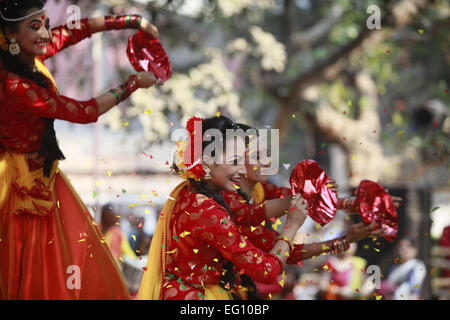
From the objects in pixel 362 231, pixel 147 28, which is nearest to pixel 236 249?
pixel 362 231

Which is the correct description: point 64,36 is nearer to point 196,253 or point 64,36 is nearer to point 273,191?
point 196,253

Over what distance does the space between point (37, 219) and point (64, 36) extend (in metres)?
0.90

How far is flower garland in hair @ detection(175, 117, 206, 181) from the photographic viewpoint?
2.56 meters

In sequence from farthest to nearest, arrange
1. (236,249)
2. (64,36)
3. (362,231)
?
(362,231), (64,36), (236,249)

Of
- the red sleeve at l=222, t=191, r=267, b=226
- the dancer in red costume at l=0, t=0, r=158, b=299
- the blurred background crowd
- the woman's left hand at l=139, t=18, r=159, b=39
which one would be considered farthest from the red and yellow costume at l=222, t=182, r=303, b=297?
the blurred background crowd

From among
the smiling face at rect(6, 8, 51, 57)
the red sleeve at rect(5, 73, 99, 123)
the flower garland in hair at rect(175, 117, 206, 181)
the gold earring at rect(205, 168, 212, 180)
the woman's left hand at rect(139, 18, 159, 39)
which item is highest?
the woman's left hand at rect(139, 18, 159, 39)

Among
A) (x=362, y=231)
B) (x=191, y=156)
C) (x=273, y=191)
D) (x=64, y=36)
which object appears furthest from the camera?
(x=273, y=191)

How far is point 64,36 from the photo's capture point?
2.77 m

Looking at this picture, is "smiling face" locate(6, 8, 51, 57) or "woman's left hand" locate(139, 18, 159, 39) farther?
"woman's left hand" locate(139, 18, 159, 39)

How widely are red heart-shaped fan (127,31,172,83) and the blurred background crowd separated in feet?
3.93

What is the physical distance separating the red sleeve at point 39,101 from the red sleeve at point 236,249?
71cm

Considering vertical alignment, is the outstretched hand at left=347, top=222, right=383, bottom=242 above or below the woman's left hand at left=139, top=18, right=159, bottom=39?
below

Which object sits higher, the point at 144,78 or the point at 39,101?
the point at 144,78

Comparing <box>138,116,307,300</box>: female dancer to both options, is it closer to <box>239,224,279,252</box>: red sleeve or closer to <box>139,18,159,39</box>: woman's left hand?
<box>239,224,279,252</box>: red sleeve
